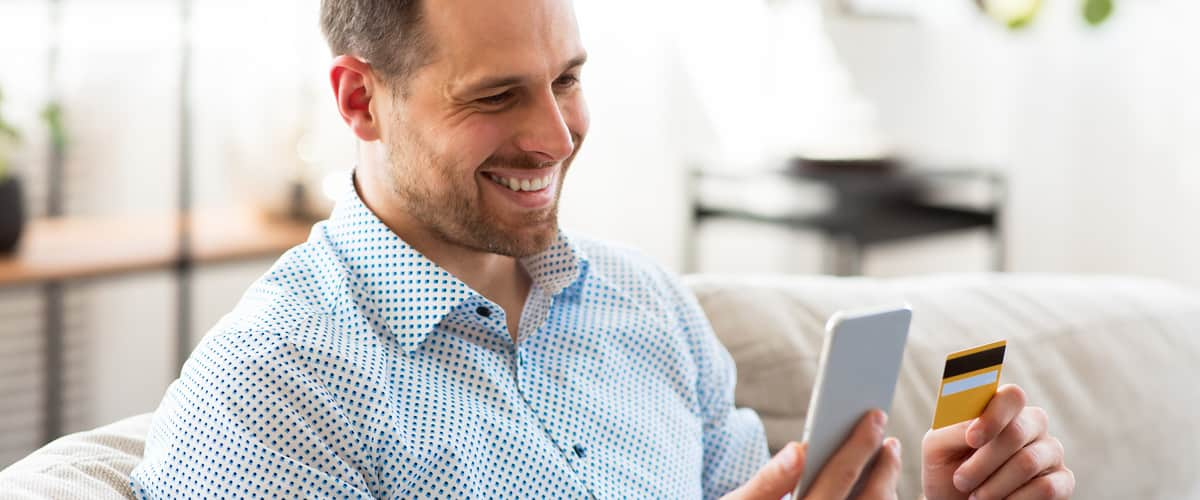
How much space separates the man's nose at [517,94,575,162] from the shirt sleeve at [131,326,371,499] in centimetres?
30

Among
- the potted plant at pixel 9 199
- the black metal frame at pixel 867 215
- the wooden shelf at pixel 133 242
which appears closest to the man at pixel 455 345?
the potted plant at pixel 9 199

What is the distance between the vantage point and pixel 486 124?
110 centimetres

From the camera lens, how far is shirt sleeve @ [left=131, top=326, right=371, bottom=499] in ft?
2.96

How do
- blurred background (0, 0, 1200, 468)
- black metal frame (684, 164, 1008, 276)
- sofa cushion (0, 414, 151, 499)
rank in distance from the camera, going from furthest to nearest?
black metal frame (684, 164, 1008, 276) < blurred background (0, 0, 1200, 468) < sofa cushion (0, 414, 151, 499)

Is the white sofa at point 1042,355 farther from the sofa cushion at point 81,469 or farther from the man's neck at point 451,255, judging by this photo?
the sofa cushion at point 81,469

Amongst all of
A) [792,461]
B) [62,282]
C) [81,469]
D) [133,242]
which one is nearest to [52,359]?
[62,282]

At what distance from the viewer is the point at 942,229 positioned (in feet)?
11.2

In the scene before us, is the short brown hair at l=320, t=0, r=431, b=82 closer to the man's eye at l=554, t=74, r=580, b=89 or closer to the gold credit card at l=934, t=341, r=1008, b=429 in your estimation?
the man's eye at l=554, t=74, r=580, b=89

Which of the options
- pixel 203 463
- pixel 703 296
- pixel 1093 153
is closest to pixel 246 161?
pixel 703 296

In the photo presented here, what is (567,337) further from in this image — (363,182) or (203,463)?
(203,463)

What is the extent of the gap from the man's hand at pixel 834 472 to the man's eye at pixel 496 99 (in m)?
0.45

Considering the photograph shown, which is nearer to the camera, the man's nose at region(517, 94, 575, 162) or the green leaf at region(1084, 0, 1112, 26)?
the man's nose at region(517, 94, 575, 162)

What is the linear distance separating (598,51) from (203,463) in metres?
2.55

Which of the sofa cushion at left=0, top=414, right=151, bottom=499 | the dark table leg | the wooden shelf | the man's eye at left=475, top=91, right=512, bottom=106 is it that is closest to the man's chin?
the man's eye at left=475, top=91, right=512, bottom=106
